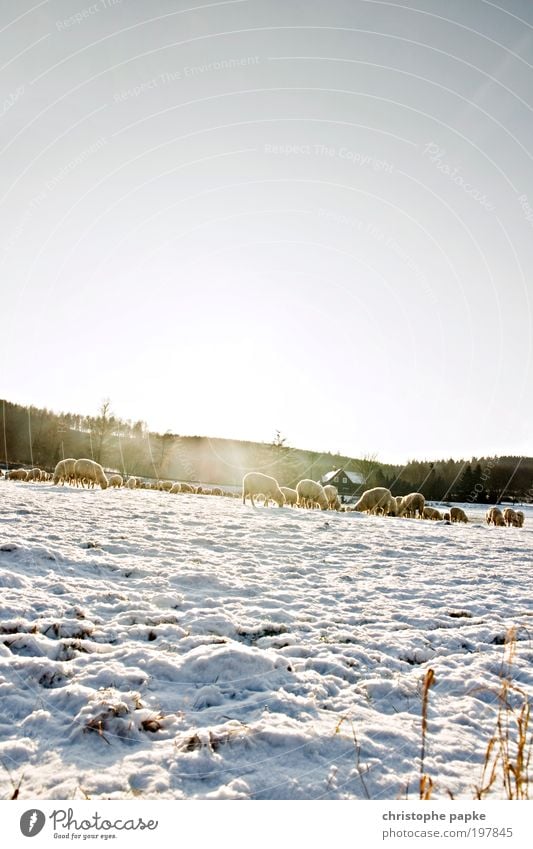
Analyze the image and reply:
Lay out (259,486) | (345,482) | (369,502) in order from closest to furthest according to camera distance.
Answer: (259,486)
(369,502)
(345,482)

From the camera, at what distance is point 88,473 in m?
26.0

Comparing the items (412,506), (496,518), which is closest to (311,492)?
(412,506)

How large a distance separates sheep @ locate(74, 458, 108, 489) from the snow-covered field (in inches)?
715

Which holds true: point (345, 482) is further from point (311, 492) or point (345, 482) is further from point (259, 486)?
point (259, 486)

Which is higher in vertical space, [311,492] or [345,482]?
[311,492]

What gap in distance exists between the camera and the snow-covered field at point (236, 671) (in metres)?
2.60

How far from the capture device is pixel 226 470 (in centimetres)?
8625

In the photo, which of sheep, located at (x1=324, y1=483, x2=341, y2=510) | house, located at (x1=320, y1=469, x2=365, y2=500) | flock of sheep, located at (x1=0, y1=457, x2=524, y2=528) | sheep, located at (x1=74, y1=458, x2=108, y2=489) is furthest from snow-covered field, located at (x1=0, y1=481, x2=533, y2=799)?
house, located at (x1=320, y1=469, x2=365, y2=500)

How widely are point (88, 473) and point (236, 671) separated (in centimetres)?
2475

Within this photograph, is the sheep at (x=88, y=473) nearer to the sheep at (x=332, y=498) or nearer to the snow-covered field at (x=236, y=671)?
the sheep at (x=332, y=498)

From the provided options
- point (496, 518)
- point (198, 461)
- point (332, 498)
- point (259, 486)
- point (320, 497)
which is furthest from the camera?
point (198, 461)

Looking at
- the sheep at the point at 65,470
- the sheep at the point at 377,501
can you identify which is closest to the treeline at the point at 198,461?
the sheep at the point at 65,470
